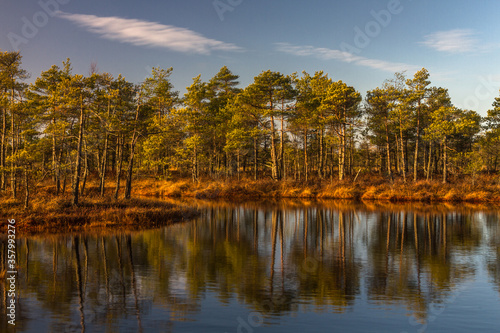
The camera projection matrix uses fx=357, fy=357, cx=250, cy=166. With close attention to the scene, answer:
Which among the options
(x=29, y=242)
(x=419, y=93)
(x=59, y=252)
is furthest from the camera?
(x=419, y=93)

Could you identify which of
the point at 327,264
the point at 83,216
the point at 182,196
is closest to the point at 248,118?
the point at 182,196

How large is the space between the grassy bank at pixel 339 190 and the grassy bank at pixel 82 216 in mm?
20583

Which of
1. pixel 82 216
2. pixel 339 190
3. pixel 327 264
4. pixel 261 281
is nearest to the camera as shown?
pixel 261 281

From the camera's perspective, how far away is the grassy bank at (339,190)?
4116 cm

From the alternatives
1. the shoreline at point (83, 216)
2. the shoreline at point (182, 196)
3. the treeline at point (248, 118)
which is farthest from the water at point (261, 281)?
the treeline at point (248, 118)

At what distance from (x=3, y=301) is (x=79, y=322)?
2.76 meters

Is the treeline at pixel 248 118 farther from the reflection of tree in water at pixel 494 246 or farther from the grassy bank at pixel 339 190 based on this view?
the reflection of tree in water at pixel 494 246

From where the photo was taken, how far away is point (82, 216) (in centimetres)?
2188

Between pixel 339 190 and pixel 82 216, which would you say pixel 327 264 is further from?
pixel 339 190

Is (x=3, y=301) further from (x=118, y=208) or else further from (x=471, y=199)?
(x=471, y=199)

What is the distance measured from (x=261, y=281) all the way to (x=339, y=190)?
33.5 meters

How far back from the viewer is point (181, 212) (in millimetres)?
26875

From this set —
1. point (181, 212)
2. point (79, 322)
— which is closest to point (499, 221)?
point (181, 212)

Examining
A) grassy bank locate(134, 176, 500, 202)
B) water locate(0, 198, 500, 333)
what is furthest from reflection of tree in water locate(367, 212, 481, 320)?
grassy bank locate(134, 176, 500, 202)
